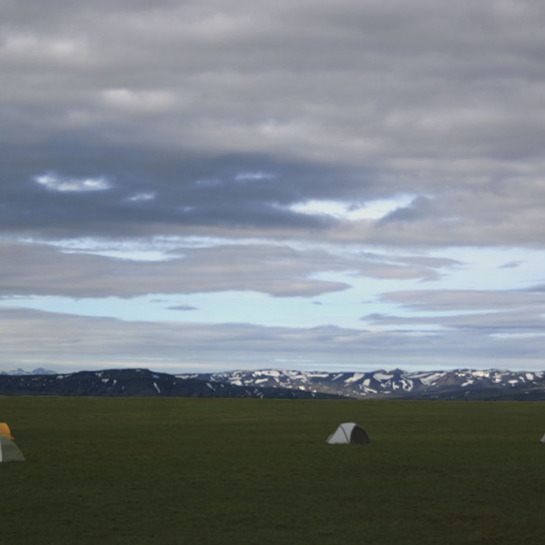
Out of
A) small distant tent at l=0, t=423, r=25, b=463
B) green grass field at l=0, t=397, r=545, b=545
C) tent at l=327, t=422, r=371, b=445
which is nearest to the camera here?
green grass field at l=0, t=397, r=545, b=545

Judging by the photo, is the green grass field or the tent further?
the tent

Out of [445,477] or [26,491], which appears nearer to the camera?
[26,491]

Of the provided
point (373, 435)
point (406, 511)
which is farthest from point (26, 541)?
point (373, 435)

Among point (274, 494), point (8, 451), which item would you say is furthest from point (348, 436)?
point (274, 494)

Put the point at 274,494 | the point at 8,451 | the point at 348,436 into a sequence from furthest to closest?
the point at 348,436
the point at 8,451
the point at 274,494

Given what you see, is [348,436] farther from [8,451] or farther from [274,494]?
[274,494]

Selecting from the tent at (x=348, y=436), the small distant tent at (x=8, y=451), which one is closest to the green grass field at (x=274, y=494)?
the small distant tent at (x=8, y=451)

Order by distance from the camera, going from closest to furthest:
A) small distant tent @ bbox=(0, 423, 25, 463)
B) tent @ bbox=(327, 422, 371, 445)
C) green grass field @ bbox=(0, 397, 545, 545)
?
green grass field @ bbox=(0, 397, 545, 545) < small distant tent @ bbox=(0, 423, 25, 463) < tent @ bbox=(327, 422, 371, 445)

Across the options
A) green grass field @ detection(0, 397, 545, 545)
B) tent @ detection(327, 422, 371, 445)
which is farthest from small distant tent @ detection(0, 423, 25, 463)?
tent @ detection(327, 422, 371, 445)

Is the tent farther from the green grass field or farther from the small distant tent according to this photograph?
the small distant tent

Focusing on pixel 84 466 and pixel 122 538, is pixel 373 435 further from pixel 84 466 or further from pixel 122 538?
pixel 122 538

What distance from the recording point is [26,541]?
21.9 m

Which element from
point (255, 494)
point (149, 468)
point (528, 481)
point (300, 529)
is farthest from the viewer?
point (149, 468)

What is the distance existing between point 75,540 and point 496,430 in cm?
6193
